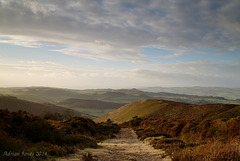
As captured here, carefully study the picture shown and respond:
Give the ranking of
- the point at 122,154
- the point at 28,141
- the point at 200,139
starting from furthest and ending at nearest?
the point at 200,139 → the point at 122,154 → the point at 28,141

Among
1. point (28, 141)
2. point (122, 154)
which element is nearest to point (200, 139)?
point (122, 154)

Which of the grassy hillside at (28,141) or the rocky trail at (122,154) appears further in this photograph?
the rocky trail at (122,154)

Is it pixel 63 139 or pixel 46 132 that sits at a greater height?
pixel 46 132

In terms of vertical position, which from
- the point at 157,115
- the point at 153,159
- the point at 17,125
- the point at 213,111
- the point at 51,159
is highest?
the point at 17,125

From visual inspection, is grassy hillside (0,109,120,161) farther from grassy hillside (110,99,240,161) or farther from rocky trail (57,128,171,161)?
grassy hillside (110,99,240,161)

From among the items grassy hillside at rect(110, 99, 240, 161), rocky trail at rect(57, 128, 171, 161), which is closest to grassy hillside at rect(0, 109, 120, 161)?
rocky trail at rect(57, 128, 171, 161)

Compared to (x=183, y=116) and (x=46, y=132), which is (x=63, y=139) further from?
(x=183, y=116)

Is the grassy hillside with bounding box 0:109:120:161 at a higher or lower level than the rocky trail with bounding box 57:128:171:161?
higher

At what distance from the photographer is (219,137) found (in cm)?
1391

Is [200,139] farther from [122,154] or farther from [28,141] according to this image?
[28,141]

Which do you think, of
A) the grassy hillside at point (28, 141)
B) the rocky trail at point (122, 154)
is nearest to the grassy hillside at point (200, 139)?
the rocky trail at point (122, 154)

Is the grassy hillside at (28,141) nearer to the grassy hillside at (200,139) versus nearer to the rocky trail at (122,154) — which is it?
the rocky trail at (122,154)

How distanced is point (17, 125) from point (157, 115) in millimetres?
61835

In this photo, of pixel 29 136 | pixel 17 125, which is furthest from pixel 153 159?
pixel 17 125
